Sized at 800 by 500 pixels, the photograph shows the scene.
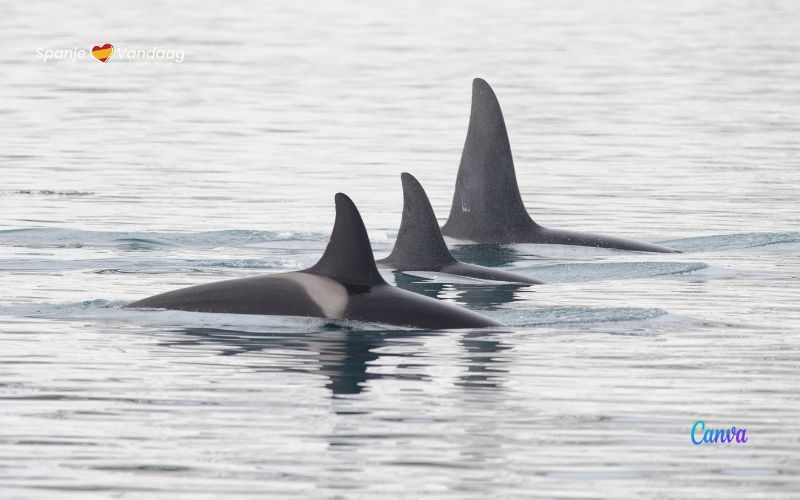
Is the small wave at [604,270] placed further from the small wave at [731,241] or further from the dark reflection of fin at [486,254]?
the small wave at [731,241]

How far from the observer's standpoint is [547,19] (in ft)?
382

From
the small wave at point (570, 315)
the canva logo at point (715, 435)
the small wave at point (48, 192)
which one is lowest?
the canva logo at point (715, 435)

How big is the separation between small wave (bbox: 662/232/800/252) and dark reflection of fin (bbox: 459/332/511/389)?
849cm

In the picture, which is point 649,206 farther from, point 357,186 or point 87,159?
point 87,159

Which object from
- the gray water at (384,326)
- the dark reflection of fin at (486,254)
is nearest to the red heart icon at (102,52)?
the gray water at (384,326)

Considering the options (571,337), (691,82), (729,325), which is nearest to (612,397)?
(571,337)

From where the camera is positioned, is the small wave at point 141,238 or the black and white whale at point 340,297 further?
the small wave at point 141,238

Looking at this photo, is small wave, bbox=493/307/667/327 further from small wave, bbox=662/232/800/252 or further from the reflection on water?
small wave, bbox=662/232/800/252

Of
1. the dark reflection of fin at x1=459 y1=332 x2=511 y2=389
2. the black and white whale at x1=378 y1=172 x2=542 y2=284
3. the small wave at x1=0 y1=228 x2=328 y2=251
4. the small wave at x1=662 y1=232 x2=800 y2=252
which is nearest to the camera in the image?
the dark reflection of fin at x1=459 y1=332 x2=511 y2=389

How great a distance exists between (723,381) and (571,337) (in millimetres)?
2241

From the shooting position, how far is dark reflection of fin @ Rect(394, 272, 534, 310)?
18.5 m

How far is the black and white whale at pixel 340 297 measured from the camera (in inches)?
638

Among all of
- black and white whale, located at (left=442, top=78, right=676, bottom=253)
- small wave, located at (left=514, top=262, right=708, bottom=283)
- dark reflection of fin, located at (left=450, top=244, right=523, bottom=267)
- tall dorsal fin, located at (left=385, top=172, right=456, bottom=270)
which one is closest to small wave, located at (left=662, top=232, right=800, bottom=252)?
black and white whale, located at (left=442, top=78, right=676, bottom=253)

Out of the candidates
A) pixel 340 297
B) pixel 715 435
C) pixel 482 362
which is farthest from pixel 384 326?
pixel 715 435
